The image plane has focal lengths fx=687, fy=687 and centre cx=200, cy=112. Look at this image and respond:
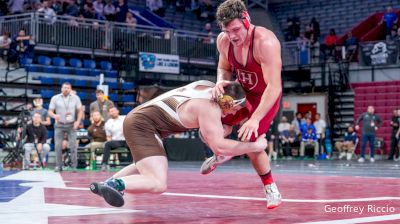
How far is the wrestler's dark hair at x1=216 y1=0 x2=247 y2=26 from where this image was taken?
4988mm

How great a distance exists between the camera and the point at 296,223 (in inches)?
177

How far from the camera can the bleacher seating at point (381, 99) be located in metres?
23.7

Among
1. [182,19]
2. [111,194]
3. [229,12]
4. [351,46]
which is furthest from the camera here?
[182,19]

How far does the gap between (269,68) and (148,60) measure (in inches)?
665

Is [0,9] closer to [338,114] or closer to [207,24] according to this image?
[207,24]

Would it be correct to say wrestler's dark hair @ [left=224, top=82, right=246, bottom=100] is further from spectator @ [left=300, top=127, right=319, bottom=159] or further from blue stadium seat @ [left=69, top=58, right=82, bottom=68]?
spectator @ [left=300, top=127, right=319, bottom=159]

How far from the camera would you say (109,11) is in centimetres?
2244

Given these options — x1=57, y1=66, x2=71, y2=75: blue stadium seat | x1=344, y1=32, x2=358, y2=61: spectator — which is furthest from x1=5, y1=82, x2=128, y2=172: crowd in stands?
x1=344, y1=32, x2=358, y2=61: spectator

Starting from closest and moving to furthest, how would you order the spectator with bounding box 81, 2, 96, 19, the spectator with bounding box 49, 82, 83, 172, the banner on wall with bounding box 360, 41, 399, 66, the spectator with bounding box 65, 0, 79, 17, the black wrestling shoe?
the black wrestling shoe → the spectator with bounding box 49, 82, 83, 172 → the spectator with bounding box 65, 0, 79, 17 → the spectator with bounding box 81, 2, 96, 19 → the banner on wall with bounding box 360, 41, 399, 66

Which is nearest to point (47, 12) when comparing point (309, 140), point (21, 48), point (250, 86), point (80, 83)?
A: point (21, 48)

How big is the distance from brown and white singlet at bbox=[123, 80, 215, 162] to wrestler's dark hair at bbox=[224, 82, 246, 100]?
0.46 ft

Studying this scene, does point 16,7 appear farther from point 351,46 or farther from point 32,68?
point 351,46

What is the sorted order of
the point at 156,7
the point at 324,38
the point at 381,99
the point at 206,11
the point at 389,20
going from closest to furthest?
the point at 381,99 → the point at 389,20 → the point at 156,7 → the point at 324,38 → the point at 206,11

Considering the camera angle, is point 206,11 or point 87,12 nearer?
point 87,12
